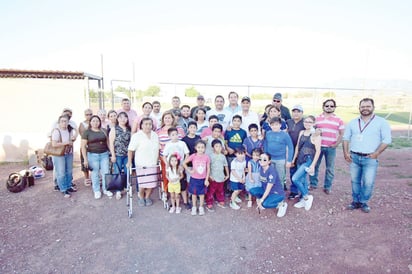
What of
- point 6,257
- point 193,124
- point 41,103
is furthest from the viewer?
point 41,103

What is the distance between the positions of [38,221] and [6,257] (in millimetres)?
1043

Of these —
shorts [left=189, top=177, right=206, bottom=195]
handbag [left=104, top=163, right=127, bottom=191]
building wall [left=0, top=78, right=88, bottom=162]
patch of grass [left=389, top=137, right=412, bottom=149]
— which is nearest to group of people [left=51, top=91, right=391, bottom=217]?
shorts [left=189, top=177, right=206, bottom=195]

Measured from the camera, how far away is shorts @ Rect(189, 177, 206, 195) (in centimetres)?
464

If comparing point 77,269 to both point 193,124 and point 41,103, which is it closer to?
point 193,124

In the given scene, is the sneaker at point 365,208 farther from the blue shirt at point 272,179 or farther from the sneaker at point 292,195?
the blue shirt at point 272,179

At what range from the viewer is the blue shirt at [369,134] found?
4258mm

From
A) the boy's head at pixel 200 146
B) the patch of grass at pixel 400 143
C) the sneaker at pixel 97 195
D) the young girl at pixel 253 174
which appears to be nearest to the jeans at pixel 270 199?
the young girl at pixel 253 174

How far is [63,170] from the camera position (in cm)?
540

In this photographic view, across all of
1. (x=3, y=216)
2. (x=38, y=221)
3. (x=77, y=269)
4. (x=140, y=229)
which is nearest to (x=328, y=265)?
(x=140, y=229)

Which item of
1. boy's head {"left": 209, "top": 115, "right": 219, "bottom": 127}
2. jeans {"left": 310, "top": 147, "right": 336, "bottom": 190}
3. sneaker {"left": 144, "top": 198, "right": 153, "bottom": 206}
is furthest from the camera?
jeans {"left": 310, "top": 147, "right": 336, "bottom": 190}

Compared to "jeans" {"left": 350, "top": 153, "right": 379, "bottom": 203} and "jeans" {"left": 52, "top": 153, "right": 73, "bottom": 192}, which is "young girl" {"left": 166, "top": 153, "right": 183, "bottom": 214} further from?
"jeans" {"left": 350, "top": 153, "right": 379, "bottom": 203}

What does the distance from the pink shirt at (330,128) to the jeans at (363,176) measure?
0.57 meters

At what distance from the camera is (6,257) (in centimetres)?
344

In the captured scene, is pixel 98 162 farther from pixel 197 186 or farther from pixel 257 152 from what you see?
pixel 257 152
